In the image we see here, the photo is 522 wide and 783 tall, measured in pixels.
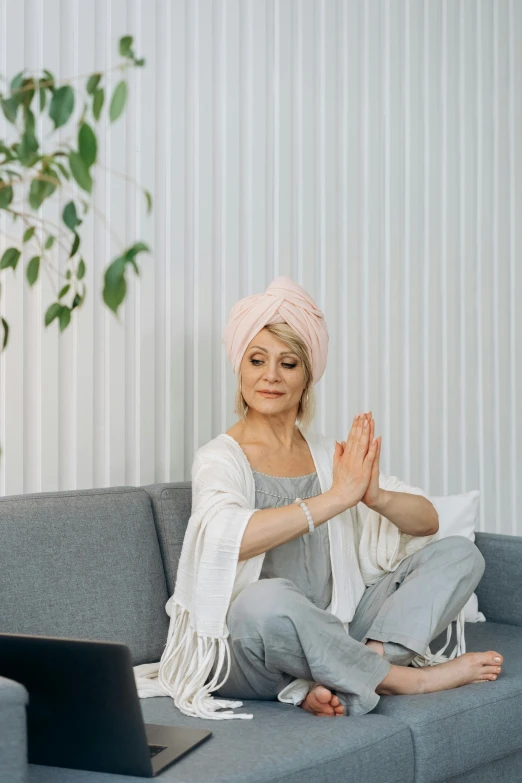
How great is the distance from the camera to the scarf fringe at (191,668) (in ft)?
6.67

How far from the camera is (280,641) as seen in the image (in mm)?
2006

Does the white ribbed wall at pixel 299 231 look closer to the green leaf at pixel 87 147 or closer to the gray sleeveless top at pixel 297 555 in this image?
the gray sleeveless top at pixel 297 555

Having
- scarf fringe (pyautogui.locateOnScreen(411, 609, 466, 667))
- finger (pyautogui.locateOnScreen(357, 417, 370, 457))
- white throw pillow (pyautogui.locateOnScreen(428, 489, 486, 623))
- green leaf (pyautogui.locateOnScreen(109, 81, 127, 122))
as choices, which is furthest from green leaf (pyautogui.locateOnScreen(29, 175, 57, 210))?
white throw pillow (pyautogui.locateOnScreen(428, 489, 486, 623))

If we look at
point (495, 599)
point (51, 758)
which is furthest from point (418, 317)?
point (51, 758)

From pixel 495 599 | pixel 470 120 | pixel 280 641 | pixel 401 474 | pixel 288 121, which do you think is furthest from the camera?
pixel 470 120

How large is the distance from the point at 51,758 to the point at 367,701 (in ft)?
2.24

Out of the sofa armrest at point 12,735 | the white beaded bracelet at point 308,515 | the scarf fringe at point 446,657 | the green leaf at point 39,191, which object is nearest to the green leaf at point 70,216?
the green leaf at point 39,191


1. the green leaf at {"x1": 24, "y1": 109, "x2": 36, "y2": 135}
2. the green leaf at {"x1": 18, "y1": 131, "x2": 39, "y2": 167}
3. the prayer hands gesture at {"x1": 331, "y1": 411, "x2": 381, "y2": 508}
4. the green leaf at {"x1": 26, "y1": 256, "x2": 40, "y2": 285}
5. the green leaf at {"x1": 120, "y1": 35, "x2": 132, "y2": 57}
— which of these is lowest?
the prayer hands gesture at {"x1": 331, "y1": 411, "x2": 381, "y2": 508}

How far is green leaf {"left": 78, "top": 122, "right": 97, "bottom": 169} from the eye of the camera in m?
0.88

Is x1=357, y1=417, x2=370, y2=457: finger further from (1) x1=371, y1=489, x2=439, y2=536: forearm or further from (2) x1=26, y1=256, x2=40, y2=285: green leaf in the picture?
(2) x1=26, y1=256, x2=40, y2=285: green leaf

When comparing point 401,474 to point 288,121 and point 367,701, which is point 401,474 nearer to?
point 288,121

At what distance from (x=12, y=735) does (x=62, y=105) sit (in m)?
0.87

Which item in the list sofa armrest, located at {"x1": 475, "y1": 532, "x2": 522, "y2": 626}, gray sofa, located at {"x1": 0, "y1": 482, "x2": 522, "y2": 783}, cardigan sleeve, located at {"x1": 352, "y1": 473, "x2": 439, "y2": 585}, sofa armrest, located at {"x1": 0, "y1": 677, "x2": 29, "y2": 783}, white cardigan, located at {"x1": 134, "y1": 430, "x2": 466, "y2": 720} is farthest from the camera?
sofa armrest, located at {"x1": 475, "y1": 532, "x2": 522, "y2": 626}

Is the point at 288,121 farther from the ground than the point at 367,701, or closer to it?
farther from the ground
